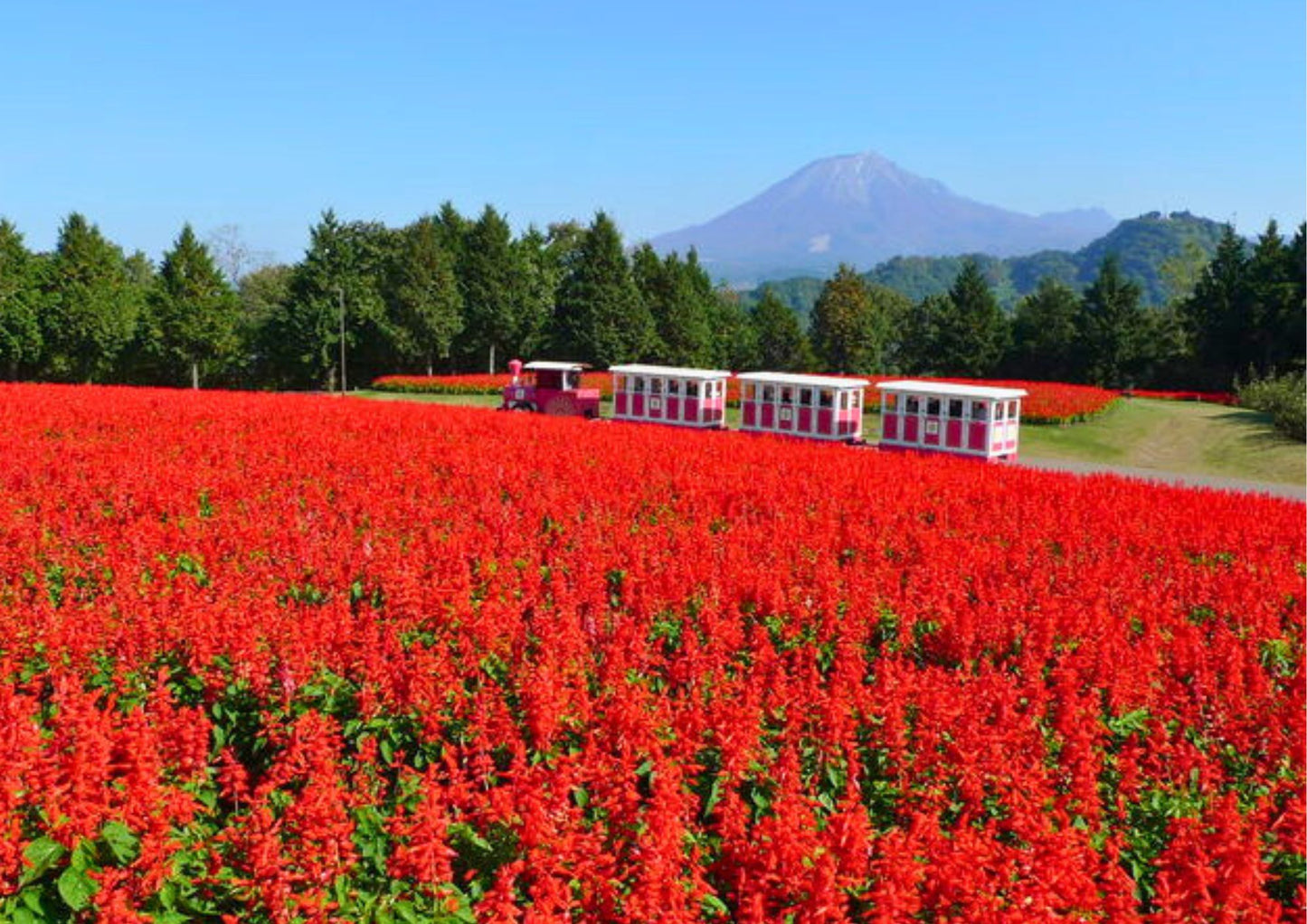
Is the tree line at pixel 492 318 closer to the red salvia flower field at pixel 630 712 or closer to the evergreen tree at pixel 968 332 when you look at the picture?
the evergreen tree at pixel 968 332

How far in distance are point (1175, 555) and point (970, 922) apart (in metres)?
8.88

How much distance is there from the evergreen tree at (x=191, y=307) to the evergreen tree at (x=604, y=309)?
19467 millimetres

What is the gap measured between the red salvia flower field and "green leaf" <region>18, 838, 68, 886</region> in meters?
0.02

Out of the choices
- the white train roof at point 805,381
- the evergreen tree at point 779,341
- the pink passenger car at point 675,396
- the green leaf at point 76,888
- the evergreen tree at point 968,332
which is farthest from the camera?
the evergreen tree at point 779,341

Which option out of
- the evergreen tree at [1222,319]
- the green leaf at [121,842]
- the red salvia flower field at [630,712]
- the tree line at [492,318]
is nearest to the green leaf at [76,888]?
the red salvia flower field at [630,712]

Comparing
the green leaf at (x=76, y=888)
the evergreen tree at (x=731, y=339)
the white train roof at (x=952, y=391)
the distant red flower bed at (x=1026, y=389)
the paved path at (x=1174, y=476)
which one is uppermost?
the evergreen tree at (x=731, y=339)

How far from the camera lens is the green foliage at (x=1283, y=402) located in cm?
3038

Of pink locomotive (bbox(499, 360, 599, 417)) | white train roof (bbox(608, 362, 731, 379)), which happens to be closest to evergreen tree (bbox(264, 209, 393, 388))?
pink locomotive (bbox(499, 360, 599, 417))

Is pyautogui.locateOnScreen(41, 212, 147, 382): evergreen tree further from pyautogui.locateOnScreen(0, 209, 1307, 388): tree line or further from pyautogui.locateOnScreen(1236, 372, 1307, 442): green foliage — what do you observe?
pyautogui.locateOnScreen(1236, 372, 1307, 442): green foliage

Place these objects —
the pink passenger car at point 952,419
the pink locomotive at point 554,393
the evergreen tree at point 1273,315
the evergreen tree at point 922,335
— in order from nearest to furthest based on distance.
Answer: the pink passenger car at point 952,419
the pink locomotive at point 554,393
the evergreen tree at point 1273,315
the evergreen tree at point 922,335

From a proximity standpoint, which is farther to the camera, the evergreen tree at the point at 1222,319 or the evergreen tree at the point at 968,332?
the evergreen tree at the point at 968,332

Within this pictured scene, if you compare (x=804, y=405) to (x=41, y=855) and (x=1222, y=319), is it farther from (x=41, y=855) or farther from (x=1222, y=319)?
(x=1222, y=319)

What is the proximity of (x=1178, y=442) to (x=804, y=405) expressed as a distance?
1360cm

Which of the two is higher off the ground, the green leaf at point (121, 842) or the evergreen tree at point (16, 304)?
the evergreen tree at point (16, 304)
